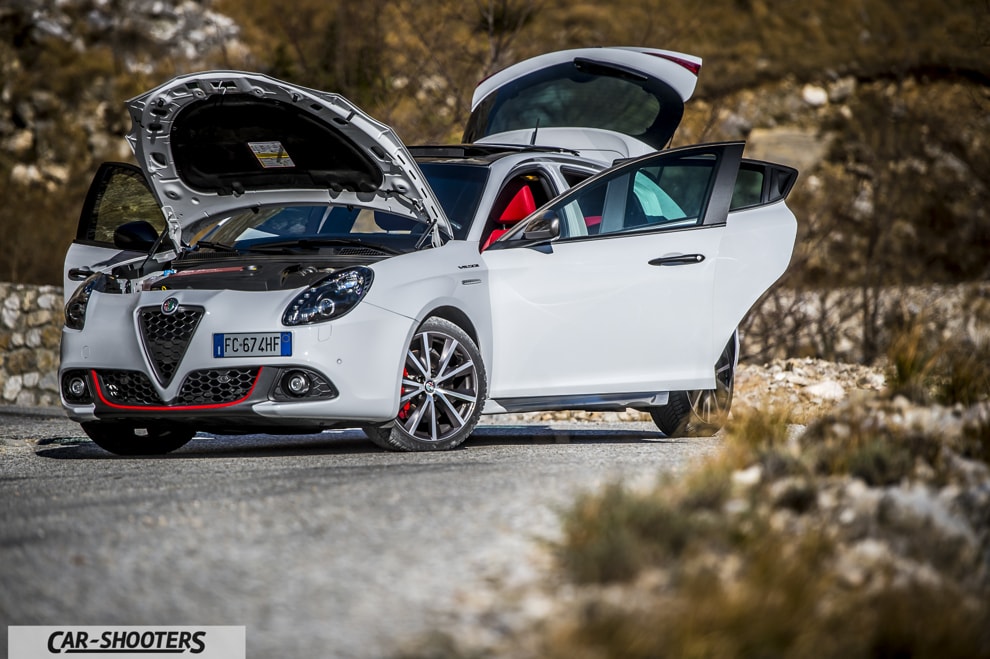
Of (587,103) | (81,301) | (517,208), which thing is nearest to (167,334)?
(81,301)

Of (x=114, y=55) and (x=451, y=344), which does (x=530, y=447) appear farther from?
(x=114, y=55)

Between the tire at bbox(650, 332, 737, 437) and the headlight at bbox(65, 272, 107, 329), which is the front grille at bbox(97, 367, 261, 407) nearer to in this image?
the headlight at bbox(65, 272, 107, 329)

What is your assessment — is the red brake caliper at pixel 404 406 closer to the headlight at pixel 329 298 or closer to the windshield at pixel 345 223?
the headlight at pixel 329 298

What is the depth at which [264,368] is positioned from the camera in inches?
277

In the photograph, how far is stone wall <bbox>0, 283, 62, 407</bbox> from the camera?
17.1 m

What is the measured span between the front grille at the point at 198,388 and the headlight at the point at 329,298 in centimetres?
39

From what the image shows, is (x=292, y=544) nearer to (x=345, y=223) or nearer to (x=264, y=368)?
(x=264, y=368)

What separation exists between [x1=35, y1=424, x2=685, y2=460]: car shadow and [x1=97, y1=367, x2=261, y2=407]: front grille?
564 millimetres

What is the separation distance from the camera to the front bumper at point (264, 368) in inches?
276

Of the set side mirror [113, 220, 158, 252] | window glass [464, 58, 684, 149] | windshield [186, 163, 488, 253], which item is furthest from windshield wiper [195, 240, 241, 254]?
window glass [464, 58, 684, 149]

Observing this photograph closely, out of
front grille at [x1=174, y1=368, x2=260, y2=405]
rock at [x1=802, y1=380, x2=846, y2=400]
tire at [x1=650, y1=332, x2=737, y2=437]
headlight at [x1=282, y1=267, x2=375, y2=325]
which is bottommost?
rock at [x1=802, y1=380, x2=846, y2=400]

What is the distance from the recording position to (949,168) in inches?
1151

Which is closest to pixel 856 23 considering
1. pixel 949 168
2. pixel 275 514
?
pixel 949 168

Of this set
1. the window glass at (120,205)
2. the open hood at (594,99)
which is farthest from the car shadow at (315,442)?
the open hood at (594,99)
